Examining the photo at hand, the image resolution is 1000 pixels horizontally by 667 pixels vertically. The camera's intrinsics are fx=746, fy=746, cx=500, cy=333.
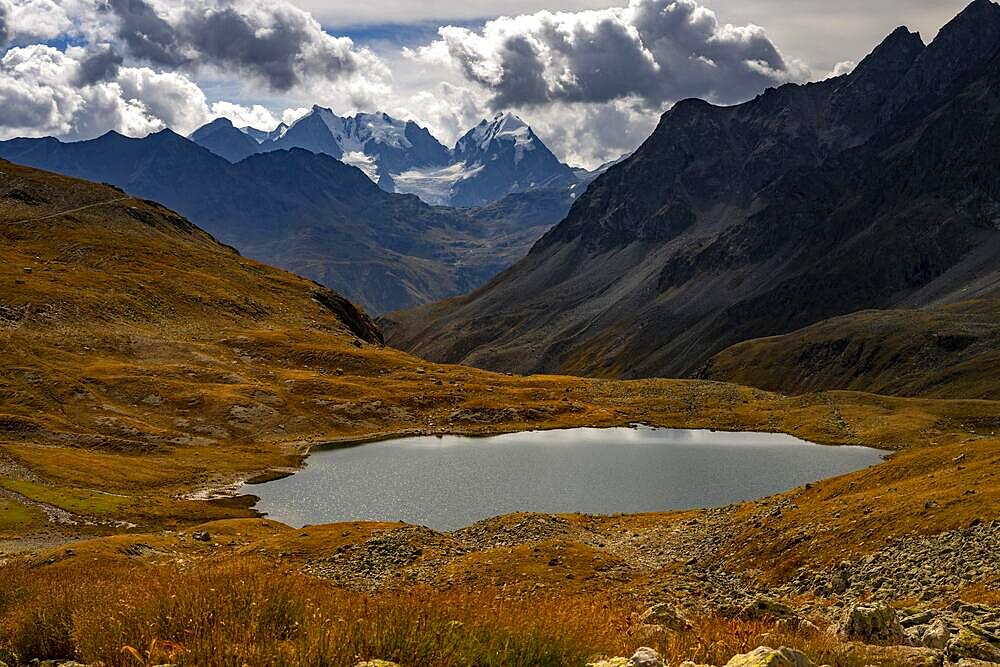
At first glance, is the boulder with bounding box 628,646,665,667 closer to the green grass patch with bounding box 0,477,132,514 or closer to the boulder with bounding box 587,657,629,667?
the boulder with bounding box 587,657,629,667

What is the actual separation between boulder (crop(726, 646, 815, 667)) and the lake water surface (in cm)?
6548

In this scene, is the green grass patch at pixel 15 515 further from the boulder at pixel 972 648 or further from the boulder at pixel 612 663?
the boulder at pixel 972 648

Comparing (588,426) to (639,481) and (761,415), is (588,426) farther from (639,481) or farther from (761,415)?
(639,481)

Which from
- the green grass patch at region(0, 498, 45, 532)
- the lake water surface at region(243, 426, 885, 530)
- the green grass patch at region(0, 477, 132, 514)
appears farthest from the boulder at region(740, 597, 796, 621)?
the green grass patch at region(0, 477, 132, 514)

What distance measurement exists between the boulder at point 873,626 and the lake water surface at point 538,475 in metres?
59.0

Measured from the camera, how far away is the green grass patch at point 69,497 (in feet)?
224

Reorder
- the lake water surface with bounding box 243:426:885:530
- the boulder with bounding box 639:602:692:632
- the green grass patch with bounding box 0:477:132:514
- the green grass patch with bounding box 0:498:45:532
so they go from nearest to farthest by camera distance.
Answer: the boulder with bounding box 639:602:692:632 < the green grass patch with bounding box 0:498:45:532 < the green grass patch with bounding box 0:477:132:514 < the lake water surface with bounding box 243:426:885:530

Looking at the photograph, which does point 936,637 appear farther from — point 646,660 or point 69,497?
point 69,497

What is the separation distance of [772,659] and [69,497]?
75.7 meters

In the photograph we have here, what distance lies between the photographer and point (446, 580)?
140 feet

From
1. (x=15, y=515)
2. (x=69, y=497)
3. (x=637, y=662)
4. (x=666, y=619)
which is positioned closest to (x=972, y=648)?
(x=666, y=619)

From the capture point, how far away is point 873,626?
17797mm

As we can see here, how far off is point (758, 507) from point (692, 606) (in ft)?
122

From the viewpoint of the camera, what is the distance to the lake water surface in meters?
82.7
